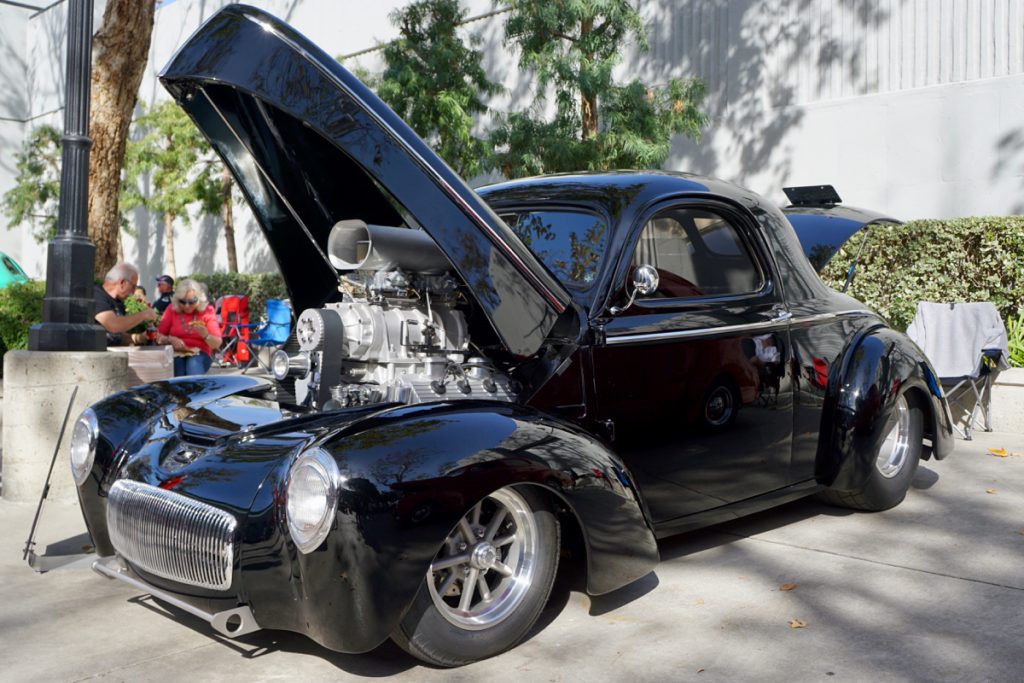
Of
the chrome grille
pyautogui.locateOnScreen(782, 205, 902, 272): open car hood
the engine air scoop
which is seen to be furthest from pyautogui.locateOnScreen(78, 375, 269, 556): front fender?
pyautogui.locateOnScreen(782, 205, 902, 272): open car hood

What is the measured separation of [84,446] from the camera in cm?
420

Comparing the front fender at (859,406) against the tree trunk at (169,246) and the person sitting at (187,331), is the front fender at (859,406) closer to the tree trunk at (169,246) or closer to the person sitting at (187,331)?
the person sitting at (187,331)

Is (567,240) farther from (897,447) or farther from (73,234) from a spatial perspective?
(73,234)

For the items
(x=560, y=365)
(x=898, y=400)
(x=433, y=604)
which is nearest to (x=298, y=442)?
(x=433, y=604)

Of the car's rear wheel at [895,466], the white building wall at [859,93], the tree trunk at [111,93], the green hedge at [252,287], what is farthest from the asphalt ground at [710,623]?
the green hedge at [252,287]

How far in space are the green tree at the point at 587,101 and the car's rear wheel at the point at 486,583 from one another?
A: 797 centimetres

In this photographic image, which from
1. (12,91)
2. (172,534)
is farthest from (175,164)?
(172,534)

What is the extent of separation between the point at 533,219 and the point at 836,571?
209 centimetres

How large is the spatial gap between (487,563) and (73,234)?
4005 mm

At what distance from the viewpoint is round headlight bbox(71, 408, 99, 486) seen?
4141 mm

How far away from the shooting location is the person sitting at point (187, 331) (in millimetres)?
8000

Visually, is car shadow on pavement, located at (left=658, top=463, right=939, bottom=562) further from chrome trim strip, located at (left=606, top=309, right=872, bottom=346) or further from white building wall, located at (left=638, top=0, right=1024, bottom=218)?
white building wall, located at (left=638, top=0, right=1024, bottom=218)

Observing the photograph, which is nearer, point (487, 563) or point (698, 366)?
point (487, 563)

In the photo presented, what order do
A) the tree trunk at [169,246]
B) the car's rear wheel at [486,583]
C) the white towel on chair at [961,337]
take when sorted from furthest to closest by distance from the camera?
the tree trunk at [169,246]
the white towel on chair at [961,337]
the car's rear wheel at [486,583]
